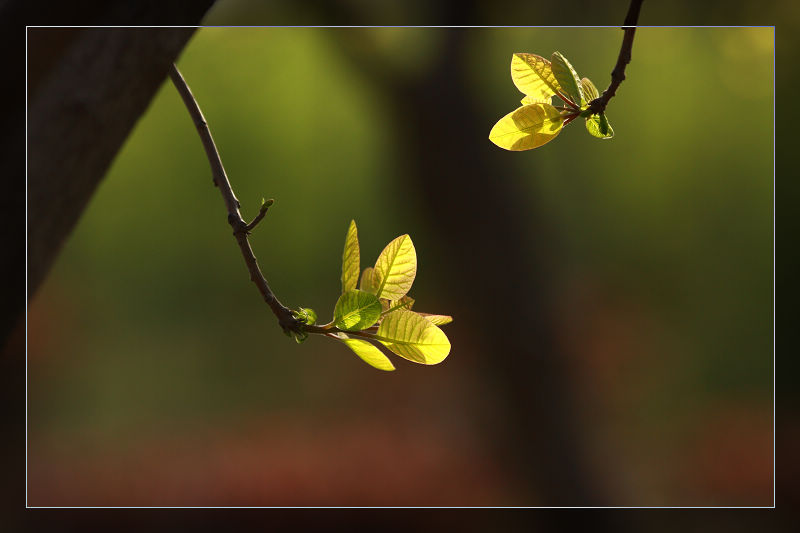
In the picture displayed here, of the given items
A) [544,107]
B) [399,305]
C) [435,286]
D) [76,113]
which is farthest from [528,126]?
[435,286]

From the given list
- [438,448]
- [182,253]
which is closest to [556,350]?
[438,448]

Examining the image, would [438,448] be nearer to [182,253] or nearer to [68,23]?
[182,253]

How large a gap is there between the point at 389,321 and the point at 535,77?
0.17 meters

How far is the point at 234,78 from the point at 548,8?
2.71 ft

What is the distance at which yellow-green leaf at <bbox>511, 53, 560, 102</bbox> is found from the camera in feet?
1.21

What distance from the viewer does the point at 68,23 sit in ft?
1.53

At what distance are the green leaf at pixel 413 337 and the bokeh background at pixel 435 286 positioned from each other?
0.91 metres

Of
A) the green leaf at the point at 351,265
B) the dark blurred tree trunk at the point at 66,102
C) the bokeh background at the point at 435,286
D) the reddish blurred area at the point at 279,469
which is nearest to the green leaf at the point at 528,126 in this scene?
the green leaf at the point at 351,265

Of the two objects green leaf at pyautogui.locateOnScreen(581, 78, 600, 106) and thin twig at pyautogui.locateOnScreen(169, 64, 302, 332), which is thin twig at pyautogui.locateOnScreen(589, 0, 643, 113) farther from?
thin twig at pyautogui.locateOnScreen(169, 64, 302, 332)

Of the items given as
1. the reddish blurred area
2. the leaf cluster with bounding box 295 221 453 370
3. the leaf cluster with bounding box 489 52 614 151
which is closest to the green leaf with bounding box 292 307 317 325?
the leaf cluster with bounding box 295 221 453 370

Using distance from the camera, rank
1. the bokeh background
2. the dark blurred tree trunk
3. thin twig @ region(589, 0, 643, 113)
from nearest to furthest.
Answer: thin twig @ region(589, 0, 643, 113)
the dark blurred tree trunk
the bokeh background

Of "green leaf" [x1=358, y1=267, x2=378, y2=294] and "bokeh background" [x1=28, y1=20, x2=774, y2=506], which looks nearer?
"green leaf" [x1=358, y1=267, x2=378, y2=294]

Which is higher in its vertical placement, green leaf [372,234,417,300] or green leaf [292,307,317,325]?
green leaf [372,234,417,300]

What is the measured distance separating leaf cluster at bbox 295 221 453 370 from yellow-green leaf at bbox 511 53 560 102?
0.11 meters
